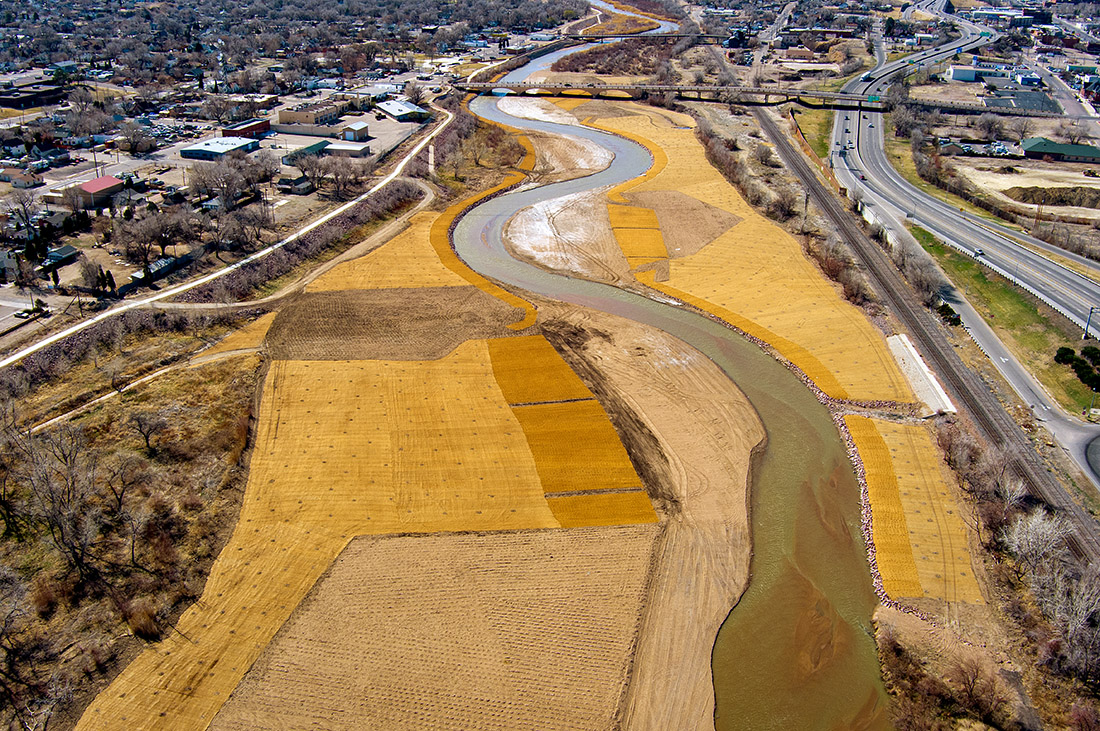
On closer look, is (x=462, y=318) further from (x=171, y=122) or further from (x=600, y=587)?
(x=171, y=122)

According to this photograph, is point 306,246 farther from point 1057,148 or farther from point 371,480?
point 1057,148

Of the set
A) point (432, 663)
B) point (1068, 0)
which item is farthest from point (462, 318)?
point (1068, 0)

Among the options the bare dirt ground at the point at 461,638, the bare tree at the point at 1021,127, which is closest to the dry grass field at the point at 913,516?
the bare dirt ground at the point at 461,638

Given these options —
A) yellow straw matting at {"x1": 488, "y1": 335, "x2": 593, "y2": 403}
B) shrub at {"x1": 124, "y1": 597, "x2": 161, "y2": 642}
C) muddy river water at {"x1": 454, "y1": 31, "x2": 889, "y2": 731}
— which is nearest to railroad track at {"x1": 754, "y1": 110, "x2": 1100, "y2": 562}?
muddy river water at {"x1": 454, "y1": 31, "x2": 889, "y2": 731}

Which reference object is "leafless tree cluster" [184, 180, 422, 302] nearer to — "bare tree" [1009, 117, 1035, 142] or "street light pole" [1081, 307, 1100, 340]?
"street light pole" [1081, 307, 1100, 340]

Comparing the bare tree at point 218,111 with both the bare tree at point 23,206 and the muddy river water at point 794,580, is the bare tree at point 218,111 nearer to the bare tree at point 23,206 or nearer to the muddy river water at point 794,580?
the bare tree at point 23,206

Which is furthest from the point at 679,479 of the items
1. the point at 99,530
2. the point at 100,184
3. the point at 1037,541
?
the point at 100,184
